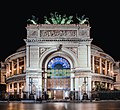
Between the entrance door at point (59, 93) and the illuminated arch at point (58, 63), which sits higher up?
the illuminated arch at point (58, 63)

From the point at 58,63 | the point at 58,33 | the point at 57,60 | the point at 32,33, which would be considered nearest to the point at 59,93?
the point at 58,63

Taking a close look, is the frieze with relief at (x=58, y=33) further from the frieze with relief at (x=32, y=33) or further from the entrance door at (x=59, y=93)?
the entrance door at (x=59, y=93)

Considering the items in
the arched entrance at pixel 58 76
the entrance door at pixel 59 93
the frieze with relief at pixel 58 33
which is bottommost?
the entrance door at pixel 59 93

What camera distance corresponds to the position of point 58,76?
9331cm

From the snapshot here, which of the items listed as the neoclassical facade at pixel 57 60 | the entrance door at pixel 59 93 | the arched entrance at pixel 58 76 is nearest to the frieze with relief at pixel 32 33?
the neoclassical facade at pixel 57 60

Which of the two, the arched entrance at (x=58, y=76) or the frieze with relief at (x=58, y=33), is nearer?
the frieze with relief at (x=58, y=33)

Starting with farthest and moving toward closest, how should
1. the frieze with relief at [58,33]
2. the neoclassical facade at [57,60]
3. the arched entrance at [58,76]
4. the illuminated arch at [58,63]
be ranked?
1. the illuminated arch at [58,63]
2. the arched entrance at [58,76]
3. the frieze with relief at [58,33]
4. the neoclassical facade at [57,60]

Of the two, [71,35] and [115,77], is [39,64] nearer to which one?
[71,35]

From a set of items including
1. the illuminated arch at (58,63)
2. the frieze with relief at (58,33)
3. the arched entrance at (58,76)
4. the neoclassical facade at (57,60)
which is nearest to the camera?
the neoclassical facade at (57,60)

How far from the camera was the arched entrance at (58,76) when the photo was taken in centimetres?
9306

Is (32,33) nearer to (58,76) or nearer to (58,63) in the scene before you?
(58,63)

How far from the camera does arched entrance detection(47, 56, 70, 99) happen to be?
305 feet

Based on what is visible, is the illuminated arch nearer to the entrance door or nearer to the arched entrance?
the arched entrance

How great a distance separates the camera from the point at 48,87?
93.1 meters
